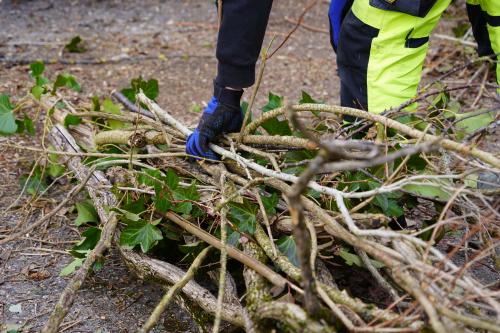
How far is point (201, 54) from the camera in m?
4.13

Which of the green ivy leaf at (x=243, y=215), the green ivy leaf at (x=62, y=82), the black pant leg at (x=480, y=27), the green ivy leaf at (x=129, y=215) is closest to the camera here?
the green ivy leaf at (x=243, y=215)

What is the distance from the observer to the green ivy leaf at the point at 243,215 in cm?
177

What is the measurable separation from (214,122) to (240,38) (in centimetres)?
28

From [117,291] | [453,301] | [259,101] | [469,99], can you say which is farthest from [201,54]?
[453,301]

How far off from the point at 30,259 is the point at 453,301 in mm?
1421

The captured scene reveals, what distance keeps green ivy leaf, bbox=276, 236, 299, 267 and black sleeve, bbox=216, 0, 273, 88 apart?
59 cm

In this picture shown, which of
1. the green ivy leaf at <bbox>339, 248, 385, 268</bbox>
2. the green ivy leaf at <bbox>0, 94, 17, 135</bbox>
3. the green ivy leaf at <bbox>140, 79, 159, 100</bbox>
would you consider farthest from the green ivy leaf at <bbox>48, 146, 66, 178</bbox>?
the green ivy leaf at <bbox>339, 248, 385, 268</bbox>

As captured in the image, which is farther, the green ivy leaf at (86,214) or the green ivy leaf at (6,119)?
the green ivy leaf at (6,119)

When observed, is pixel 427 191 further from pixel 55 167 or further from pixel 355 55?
pixel 55 167

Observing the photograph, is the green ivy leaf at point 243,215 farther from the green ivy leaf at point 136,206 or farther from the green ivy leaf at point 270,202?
the green ivy leaf at point 136,206

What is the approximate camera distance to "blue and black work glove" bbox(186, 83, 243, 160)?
2.08 m

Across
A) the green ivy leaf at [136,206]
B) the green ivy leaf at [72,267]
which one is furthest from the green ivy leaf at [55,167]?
the green ivy leaf at [136,206]

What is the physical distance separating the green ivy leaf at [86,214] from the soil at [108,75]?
118 mm

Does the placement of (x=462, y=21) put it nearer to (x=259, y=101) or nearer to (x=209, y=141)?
(x=259, y=101)
